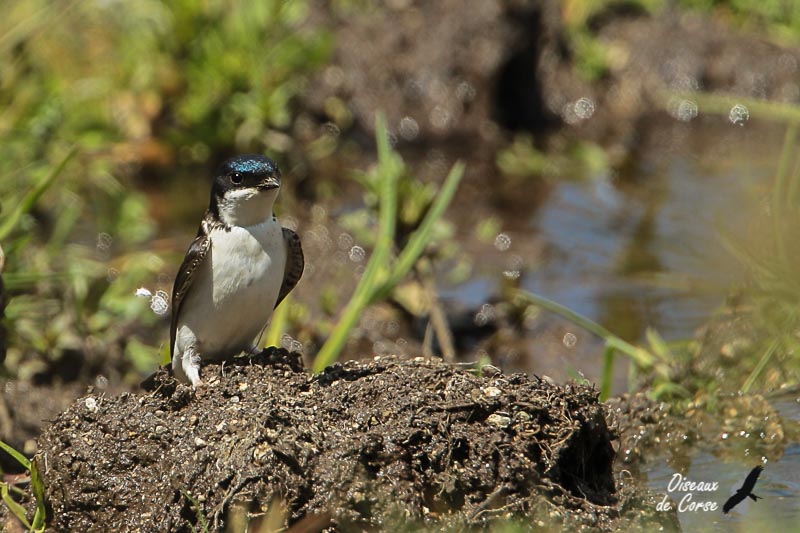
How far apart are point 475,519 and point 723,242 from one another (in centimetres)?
117

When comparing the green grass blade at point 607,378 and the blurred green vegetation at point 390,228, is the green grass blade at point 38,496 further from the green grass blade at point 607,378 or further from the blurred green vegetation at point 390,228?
the green grass blade at point 607,378

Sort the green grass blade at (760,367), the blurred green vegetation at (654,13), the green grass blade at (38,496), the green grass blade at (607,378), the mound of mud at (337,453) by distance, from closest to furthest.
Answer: the mound of mud at (337,453) < the green grass blade at (38,496) < the green grass blade at (760,367) < the green grass blade at (607,378) < the blurred green vegetation at (654,13)

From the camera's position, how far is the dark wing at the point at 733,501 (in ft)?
14.0

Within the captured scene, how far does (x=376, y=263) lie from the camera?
5.60 meters

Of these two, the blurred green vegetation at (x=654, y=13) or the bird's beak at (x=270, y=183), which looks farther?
the blurred green vegetation at (x=654, y=13)

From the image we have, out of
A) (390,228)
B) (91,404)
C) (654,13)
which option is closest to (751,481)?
(390,228)

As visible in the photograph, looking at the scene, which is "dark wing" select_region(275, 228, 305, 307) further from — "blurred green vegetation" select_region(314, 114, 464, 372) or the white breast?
"blurred green vegetation" select_region(314, 114, 464, 372)

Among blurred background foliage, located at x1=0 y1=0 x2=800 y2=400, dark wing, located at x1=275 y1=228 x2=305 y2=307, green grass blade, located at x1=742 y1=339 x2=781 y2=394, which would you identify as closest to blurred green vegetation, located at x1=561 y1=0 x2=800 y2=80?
blurred background foliage, located at x1=0 y1=0 x2=800 y2=400

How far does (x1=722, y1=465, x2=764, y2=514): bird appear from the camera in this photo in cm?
429

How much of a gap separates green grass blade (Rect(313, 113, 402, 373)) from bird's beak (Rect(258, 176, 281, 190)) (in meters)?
0.87

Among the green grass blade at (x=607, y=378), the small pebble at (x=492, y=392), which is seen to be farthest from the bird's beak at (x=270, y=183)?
the green grass blade at (x=607, y=378)

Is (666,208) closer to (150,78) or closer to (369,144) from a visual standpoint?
(369,144)

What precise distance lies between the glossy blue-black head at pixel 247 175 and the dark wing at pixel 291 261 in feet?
0.81

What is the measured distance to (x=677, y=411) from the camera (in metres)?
5.14
